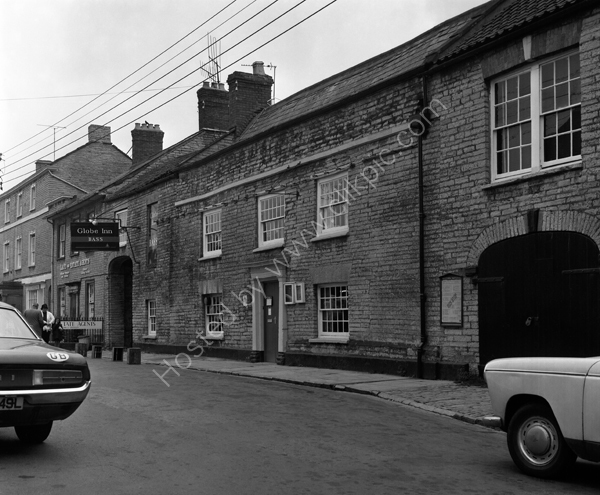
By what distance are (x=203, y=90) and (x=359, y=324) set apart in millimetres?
17097

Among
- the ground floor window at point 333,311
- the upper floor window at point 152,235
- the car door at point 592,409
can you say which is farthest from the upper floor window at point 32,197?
the car door at point 592,409

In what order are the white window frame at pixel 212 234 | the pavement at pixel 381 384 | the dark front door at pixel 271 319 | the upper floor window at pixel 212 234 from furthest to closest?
the upper floor window at pixel 212 234, the white window frame at pixel 212 234, the dark front door at pixel 271 319, the pavement at pixel 381 384

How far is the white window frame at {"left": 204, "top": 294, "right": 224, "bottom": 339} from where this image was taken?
942 inches

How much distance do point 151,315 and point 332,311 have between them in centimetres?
1242

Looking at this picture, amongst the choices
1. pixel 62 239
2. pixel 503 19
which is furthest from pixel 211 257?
pixel 62 239

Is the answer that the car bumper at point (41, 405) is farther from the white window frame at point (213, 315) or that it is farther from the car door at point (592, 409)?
the white window frame at point (213, 315)

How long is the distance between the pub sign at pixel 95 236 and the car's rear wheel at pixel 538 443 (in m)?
24.5

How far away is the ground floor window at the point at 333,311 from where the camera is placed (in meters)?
18.4

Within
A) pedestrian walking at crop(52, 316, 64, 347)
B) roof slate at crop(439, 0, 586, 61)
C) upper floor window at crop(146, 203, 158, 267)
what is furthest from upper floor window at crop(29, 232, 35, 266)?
roof slate at crop(439, 0, 586, 61)

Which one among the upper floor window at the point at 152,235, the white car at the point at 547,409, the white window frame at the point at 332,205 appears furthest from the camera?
the upper floor window at the point at 152,235

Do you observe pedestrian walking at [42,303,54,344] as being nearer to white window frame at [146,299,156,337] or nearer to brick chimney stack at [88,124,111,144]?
white window frame at [146,299,156,337]

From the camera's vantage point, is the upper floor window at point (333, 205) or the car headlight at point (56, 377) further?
the upper floor window at point (333, 205)

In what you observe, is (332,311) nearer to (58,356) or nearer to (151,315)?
(58,356)

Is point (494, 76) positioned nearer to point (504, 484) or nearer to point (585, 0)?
point (585, 0)
